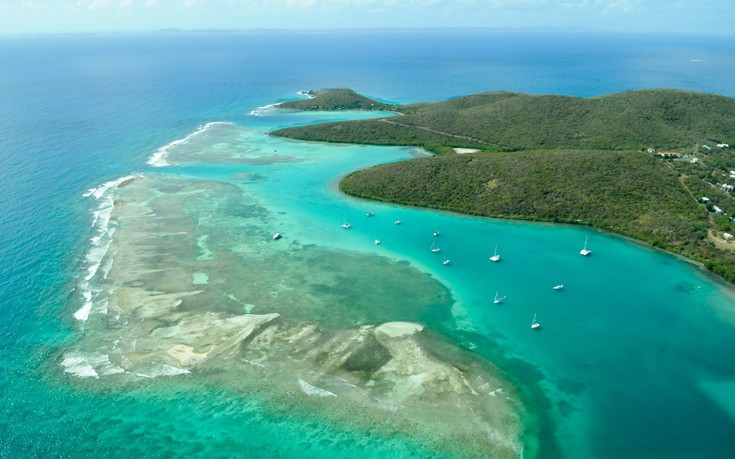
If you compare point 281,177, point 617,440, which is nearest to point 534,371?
point 617,440

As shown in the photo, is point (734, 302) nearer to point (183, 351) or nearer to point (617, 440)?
point (617, 440)

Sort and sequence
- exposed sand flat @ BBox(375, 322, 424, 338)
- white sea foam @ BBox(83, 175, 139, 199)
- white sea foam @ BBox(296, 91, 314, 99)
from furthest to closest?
1. white sea foam @ BBox(296, 91, 314, 99)
2. white sea foam @ BBox(83, 175, 139, 199)
3. exposed sand flat @ BBox(375, 322, 424, 338)

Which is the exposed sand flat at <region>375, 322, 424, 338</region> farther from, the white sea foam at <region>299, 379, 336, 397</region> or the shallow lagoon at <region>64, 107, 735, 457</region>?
the white sea foam at <region>299, 379, 336, 397</region>

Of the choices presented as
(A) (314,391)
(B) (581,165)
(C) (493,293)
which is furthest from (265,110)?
(A) (314,391)

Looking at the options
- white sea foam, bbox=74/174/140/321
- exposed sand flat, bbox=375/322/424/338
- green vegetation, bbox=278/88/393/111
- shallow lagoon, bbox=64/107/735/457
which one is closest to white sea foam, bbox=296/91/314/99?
green vegetation, bbox=278/88/393/111

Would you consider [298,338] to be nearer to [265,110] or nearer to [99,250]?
[99,250]

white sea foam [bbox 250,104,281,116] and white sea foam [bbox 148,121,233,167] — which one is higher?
white sea foam [bbox 250,104,281,116]

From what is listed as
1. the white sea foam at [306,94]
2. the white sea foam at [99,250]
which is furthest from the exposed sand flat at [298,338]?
the white sea foam at [306,94]
